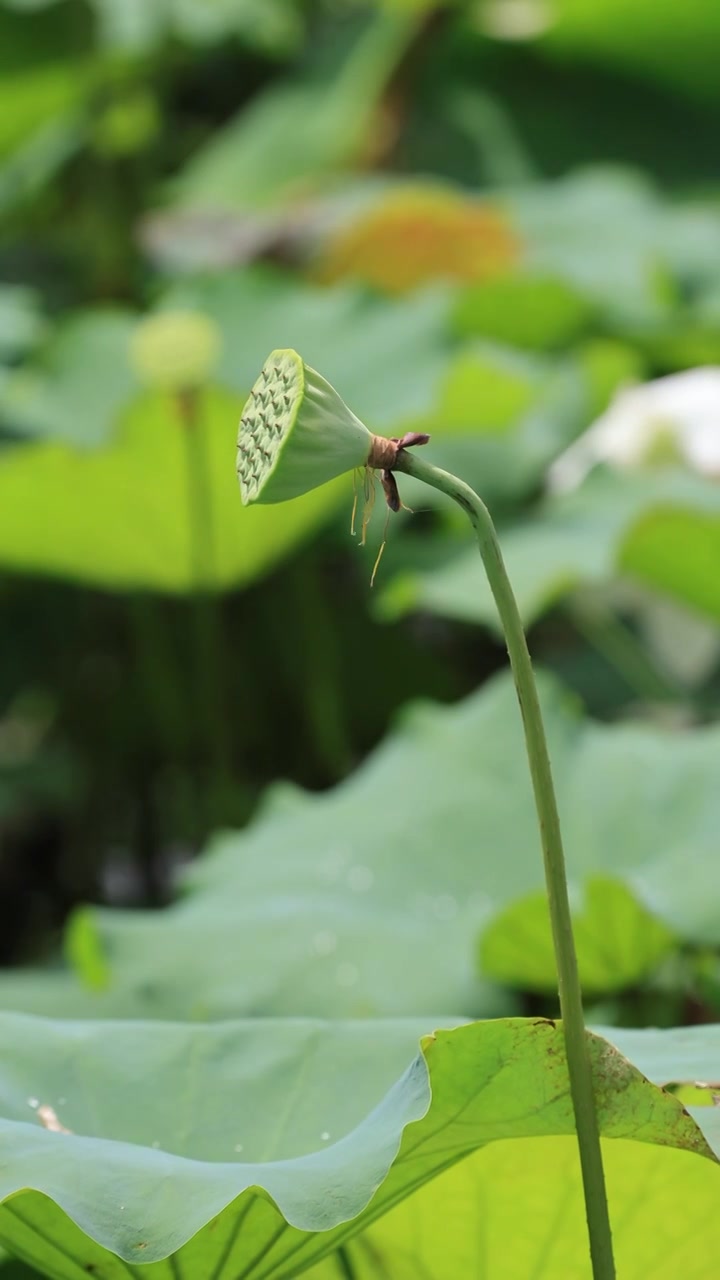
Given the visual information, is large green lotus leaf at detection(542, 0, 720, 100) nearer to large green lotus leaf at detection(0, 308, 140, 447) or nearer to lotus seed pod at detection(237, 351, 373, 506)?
large green lotus leaf at detection(0, 308, 140, 447)

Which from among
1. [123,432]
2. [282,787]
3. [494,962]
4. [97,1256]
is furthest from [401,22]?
[97,1256]

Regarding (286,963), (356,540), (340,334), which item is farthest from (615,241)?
(286,963)

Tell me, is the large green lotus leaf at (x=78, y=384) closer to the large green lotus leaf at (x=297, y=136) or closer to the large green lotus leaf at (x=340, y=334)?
the large green lotus leaf at (x=340, y=334)

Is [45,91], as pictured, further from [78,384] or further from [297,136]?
[78,384]

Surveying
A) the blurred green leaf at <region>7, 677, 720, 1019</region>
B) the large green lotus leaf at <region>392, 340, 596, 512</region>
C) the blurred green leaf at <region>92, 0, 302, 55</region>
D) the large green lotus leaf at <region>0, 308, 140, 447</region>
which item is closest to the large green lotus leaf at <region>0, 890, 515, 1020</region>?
the blurred green leaf at <region>7, 677, 720, 1019</region>

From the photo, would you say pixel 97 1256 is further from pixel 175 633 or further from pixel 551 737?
pixel 175 633

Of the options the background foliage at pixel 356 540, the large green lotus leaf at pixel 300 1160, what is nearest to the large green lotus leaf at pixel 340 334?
the background foliage at pixel 356 540

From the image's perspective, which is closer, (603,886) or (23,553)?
(603,886)
